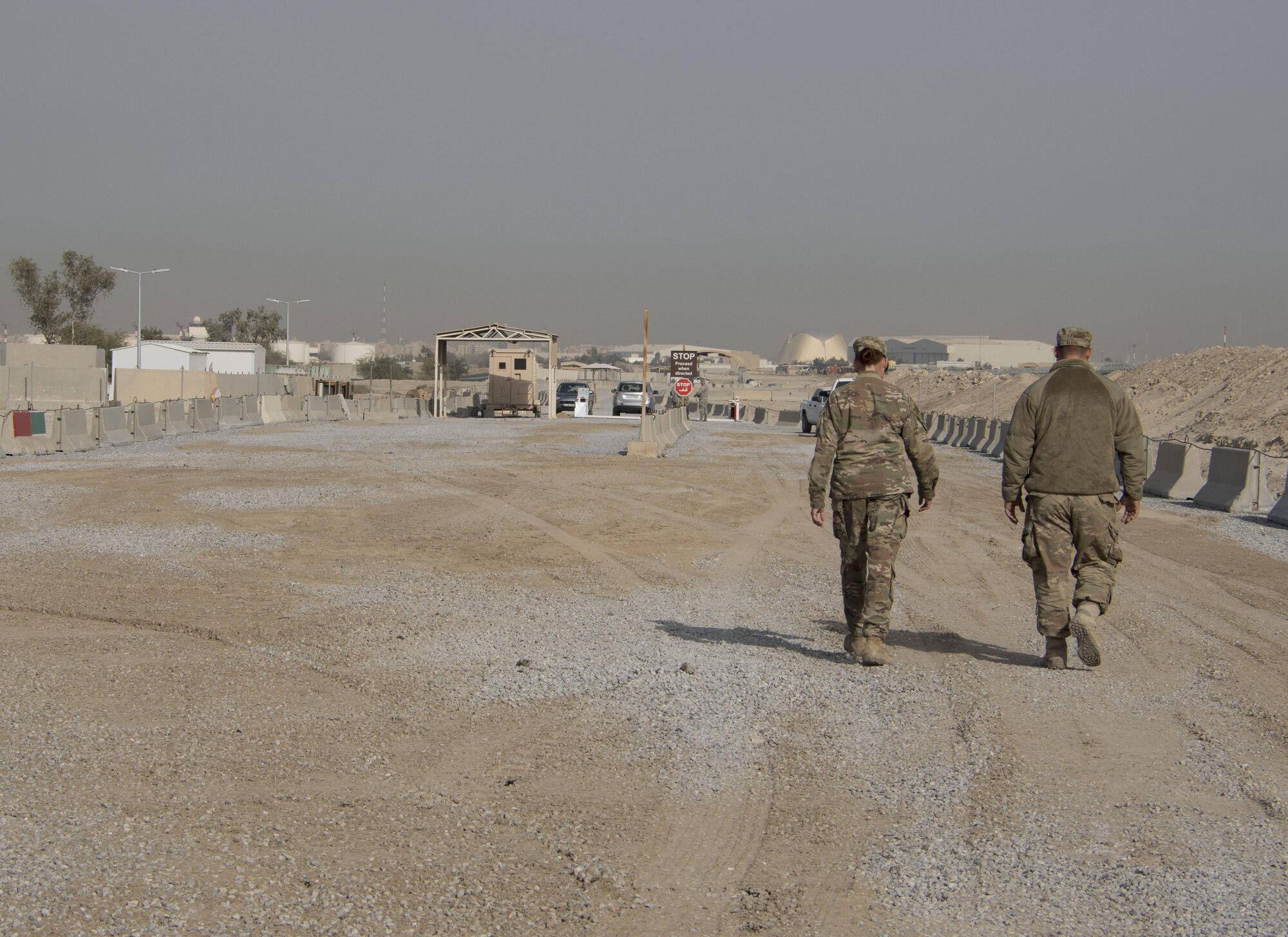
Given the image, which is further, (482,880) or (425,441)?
(425,441)

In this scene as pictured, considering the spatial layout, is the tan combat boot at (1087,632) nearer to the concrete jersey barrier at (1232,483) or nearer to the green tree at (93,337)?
the concrete jersey barrier at (1232,483)

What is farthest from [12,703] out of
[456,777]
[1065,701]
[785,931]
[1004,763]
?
[1065,701]

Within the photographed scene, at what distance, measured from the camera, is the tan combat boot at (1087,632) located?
7812mm

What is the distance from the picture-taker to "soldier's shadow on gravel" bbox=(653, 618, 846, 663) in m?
8.52

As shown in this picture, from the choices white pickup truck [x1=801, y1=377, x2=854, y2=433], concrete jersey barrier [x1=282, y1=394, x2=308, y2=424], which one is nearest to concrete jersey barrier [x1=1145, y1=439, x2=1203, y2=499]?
white pickup truck [x1=801, y1=377, x2=854, y2=433]

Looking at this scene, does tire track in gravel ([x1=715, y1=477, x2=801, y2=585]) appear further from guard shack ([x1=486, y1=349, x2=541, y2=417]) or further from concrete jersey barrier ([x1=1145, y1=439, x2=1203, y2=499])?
guard shack ([x1=486, y1=349, x2=541, y2=417])

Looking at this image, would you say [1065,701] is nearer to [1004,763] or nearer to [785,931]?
[1004,763]

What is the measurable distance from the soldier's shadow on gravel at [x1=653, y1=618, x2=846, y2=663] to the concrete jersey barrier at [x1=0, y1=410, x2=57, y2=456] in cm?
2060

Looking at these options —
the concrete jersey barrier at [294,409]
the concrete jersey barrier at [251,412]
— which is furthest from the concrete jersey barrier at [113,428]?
the concrete jersey barrier at [294,409]

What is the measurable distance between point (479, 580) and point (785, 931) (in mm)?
7763

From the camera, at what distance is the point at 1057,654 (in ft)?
26.4

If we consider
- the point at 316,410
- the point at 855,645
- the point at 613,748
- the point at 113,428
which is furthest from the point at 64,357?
the point at 613,748

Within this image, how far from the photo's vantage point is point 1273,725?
6789 millimetres

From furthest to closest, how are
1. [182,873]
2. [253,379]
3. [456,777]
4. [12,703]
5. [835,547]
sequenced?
[253,379], [835,547], [12,703], [456,777], [182,873]
